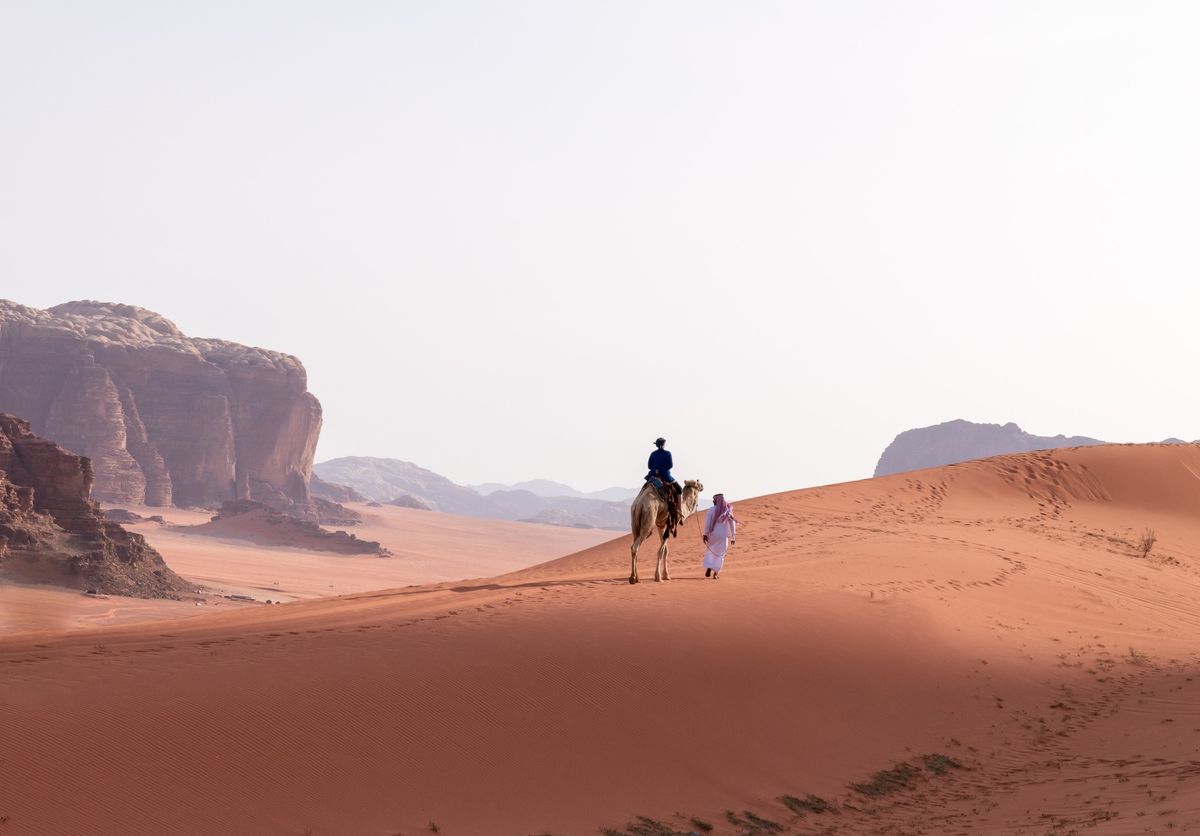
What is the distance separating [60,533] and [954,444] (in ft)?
429

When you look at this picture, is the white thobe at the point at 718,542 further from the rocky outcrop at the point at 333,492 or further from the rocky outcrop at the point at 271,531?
the rocky outcrop at the point at 333,492

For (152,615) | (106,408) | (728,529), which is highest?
(106,408)

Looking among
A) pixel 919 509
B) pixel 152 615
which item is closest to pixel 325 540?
pixel 152 615

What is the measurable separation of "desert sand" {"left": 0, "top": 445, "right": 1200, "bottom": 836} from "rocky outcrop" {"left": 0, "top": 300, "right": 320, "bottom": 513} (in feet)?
232

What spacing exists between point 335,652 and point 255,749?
116 inches

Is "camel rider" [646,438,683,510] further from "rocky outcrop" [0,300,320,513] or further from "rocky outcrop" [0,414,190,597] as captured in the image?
A: "rocky outcrop" [0,300,320,513]

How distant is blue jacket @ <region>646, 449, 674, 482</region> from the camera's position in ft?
61.1

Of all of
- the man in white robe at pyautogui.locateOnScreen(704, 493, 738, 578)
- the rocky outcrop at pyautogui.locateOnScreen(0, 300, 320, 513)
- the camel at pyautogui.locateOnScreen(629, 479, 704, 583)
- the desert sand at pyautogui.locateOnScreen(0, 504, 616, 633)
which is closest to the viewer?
the camel at pyautogui.locateOnScreen(629, 479, 704, 583)

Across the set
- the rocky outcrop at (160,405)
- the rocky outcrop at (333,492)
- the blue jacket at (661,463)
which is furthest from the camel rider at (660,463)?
the rocky outcrop at (333,492)

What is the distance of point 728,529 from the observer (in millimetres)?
20078

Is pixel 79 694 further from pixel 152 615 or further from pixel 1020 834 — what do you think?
pixel 152 615

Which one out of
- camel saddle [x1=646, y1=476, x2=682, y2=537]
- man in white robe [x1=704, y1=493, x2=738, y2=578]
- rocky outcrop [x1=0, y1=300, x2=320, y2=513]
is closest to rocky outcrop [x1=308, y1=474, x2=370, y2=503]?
rocky outcrop [x1=0, y1=300, x2=320, y2=513]

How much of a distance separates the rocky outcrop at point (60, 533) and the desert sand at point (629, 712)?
23.8m

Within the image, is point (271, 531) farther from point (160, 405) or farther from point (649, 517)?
point (649, 517)
